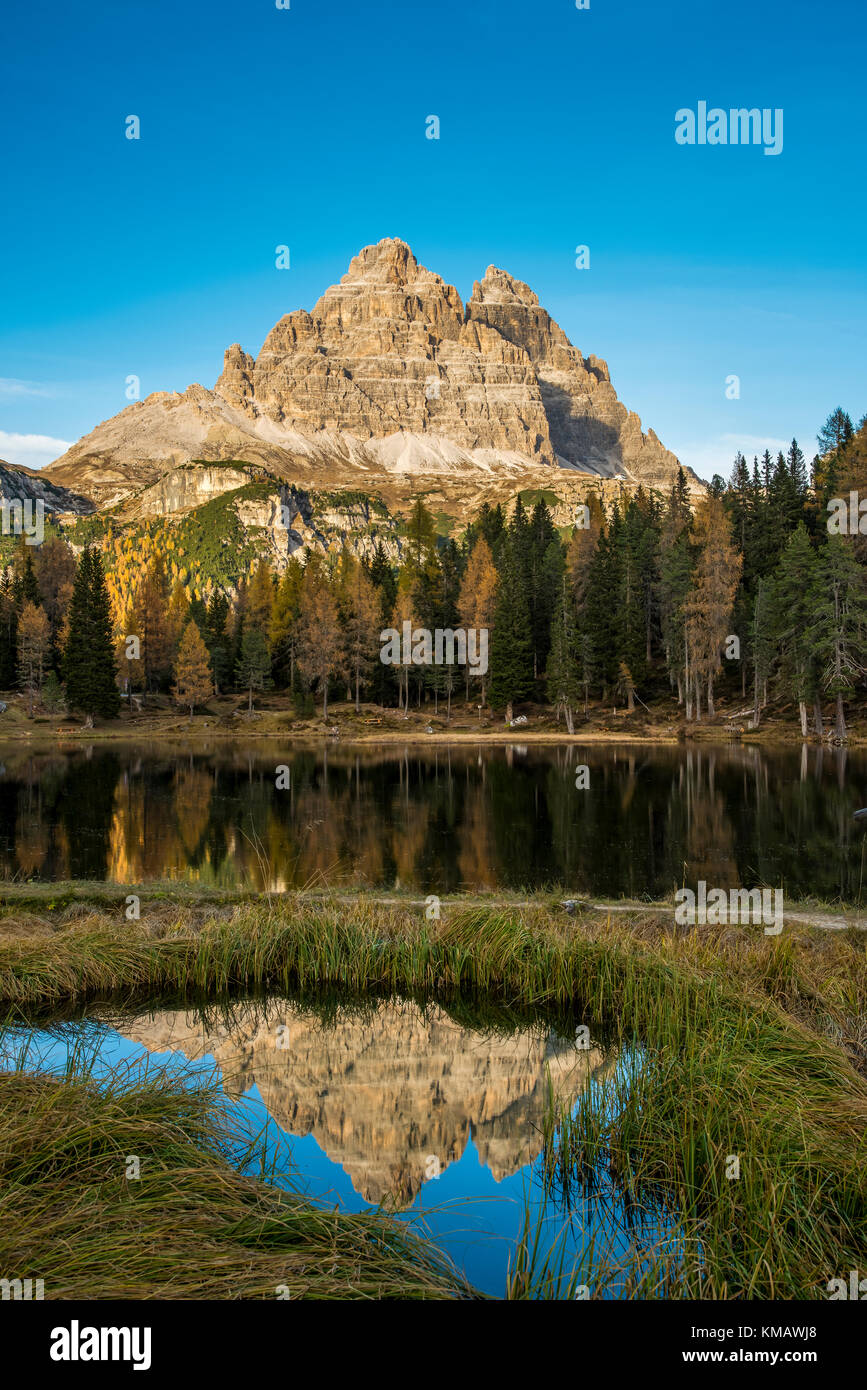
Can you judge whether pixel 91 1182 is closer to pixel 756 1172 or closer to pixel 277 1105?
pixel 277 1105

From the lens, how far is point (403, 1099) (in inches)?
317

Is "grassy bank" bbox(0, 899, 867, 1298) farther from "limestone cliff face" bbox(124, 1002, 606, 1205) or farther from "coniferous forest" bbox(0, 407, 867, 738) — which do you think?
"coniferous forest" bbox(0, 407, 867, 738)

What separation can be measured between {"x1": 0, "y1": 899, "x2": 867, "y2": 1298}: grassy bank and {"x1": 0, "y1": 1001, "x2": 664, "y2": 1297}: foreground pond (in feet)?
1.52

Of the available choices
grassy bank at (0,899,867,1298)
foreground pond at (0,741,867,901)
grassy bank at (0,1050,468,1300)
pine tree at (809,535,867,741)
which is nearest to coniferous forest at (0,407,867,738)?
pine tree at (809,535,867,741)

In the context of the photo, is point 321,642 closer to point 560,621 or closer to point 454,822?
point 560,621

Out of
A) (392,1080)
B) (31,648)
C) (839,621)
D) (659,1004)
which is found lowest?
(392,1080)

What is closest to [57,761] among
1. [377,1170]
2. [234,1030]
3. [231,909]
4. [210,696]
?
[210,696]

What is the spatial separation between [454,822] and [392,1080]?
65.3 ft

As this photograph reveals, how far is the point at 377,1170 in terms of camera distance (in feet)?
22.4

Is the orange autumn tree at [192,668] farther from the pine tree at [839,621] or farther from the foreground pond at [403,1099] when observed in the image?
the foreground pond at [403,1099]

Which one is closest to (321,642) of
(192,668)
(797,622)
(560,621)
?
(192,668)

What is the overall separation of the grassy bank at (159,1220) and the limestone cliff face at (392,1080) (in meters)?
1.21

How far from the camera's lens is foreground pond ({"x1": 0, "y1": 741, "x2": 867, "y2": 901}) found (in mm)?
19703
